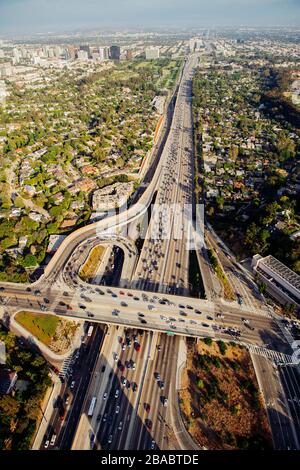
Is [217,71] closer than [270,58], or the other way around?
[217,71]

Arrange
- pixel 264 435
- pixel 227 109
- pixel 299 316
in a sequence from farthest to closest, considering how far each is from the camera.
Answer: pixel 227 109
pixel 299 316
pixel 264 435

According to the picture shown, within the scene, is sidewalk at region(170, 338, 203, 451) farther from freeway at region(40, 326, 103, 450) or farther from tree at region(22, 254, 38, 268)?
tree at region(22, 254, 38, 268)

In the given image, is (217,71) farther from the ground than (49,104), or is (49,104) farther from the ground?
(217,71)

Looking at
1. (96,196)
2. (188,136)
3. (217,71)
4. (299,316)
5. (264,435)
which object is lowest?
(264,435)

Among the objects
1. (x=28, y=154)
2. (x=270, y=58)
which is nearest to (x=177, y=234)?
(x=28, y=154)

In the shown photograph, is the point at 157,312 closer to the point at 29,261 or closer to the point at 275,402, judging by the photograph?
the point at 275,402

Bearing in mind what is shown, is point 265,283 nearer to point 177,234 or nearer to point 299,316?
point 299,316
